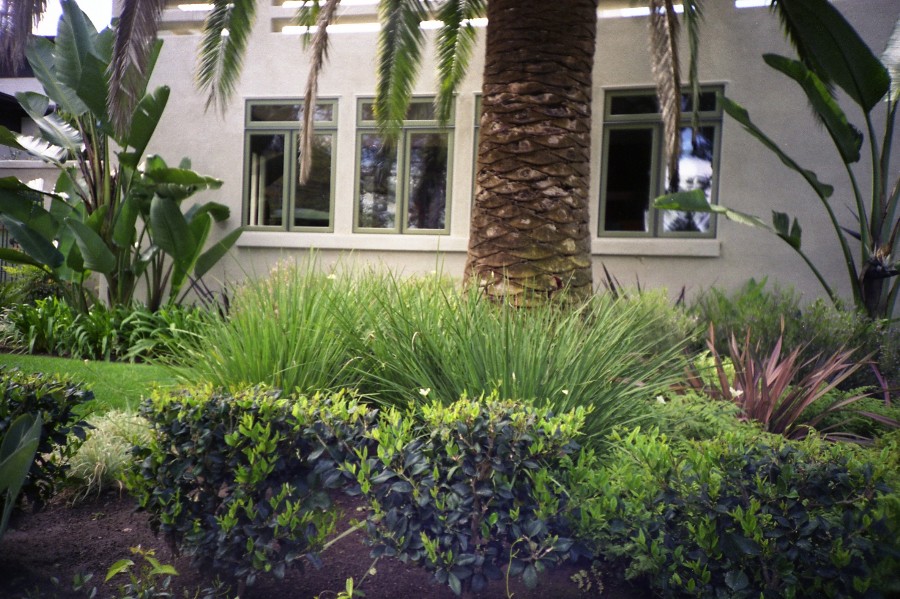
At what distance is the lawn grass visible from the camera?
605 centimetres

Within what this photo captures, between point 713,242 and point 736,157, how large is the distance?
1.21 meters

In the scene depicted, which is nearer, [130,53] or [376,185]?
[130,53]

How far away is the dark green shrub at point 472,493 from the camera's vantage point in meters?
2.66

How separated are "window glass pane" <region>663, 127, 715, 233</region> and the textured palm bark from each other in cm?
445

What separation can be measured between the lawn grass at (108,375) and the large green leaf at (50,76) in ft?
12.5

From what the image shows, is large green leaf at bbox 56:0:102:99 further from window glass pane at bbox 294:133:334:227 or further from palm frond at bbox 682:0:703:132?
palm frond at bbox 682:0:703:132

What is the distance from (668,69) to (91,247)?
770 cm

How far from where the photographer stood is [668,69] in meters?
8.41

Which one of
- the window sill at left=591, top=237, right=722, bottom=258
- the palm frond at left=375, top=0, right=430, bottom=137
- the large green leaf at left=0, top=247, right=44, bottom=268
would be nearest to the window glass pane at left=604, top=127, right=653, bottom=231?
the window sill at left=591, top=237, right=722, bottom=258

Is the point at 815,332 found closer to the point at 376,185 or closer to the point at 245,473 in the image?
the point at 245,473

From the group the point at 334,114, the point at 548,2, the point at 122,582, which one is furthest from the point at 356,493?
the point at 334,114

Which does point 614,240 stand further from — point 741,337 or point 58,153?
point 58,153

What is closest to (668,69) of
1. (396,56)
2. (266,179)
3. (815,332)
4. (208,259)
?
(396,56)

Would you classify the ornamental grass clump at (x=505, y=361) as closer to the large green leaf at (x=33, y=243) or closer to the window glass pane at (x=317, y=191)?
the window glass pane at (x=317, y=191)
